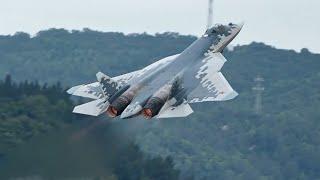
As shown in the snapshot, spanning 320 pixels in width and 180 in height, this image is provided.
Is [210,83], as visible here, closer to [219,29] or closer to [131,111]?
[131,111]

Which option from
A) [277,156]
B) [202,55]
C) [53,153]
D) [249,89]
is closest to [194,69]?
[202,55]

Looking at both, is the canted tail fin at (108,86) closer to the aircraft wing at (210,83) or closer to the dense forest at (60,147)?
the aircraft wing at (210,83)

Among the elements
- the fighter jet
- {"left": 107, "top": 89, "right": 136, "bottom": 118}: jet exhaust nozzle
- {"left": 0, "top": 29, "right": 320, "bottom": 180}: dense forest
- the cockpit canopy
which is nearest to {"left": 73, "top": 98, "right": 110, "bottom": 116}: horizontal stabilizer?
the fighter jet

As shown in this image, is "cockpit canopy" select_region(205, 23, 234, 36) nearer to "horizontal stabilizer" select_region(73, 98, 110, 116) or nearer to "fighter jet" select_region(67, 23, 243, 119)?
"fighter jet" select_region(67, 23, 243, 119)

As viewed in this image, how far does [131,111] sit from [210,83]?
5.55m

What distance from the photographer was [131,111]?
243ft

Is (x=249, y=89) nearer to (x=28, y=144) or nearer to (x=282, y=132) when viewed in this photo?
(x=282, y=132)

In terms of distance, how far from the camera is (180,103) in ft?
248

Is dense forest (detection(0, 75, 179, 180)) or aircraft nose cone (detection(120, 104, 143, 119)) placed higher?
aircraft nose cone (detection(120, 104, 143, 119))

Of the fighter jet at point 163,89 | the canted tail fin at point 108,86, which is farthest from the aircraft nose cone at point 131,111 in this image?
the canted tail fin at point 108,86

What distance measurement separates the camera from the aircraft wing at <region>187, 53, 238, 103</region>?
76.8m

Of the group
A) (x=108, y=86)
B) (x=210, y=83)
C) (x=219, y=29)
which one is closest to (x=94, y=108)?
(x=108, y=86)

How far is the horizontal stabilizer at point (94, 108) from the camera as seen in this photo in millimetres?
75750

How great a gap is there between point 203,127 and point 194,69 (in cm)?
7958
